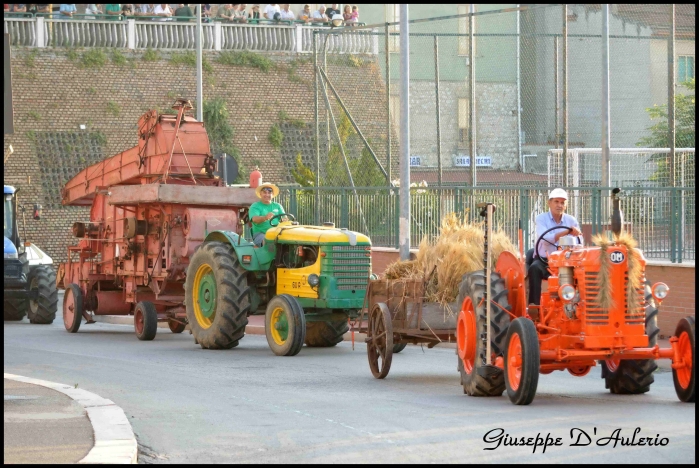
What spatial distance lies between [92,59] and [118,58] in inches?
39.5

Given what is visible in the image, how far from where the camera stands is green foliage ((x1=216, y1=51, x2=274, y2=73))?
52.2 metres

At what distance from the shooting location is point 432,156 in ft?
133

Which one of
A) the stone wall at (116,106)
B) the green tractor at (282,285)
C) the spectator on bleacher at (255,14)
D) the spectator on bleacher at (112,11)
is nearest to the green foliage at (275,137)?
the stone wall at (116,106)

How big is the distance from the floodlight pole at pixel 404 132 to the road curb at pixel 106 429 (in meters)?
10.6

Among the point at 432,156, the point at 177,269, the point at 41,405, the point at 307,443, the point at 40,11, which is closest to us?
the point at 307,443

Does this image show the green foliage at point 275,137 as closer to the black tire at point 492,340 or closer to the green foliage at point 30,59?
the green foliage at point 30,59

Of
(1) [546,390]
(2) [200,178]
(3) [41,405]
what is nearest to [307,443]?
(3) [41,405]

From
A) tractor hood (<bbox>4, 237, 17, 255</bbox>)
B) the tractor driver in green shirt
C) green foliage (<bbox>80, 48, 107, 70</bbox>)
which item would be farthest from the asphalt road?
green foliage (<bbox>80, 48, 107, 70</bbox>)

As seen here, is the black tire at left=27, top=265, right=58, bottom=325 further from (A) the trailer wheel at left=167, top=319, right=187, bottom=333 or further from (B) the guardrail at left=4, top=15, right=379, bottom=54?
(B) the guardrail at left=4, top=15, right=379, bottom=54

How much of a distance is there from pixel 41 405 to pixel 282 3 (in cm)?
4089

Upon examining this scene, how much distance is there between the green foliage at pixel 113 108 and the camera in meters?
49.3

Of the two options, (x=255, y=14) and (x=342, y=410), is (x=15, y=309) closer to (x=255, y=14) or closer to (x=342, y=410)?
(x=342, y=410)

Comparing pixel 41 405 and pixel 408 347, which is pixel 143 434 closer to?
pixel 41 405

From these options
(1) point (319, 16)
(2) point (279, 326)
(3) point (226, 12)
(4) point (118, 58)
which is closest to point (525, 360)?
(2) point (279, 326)
